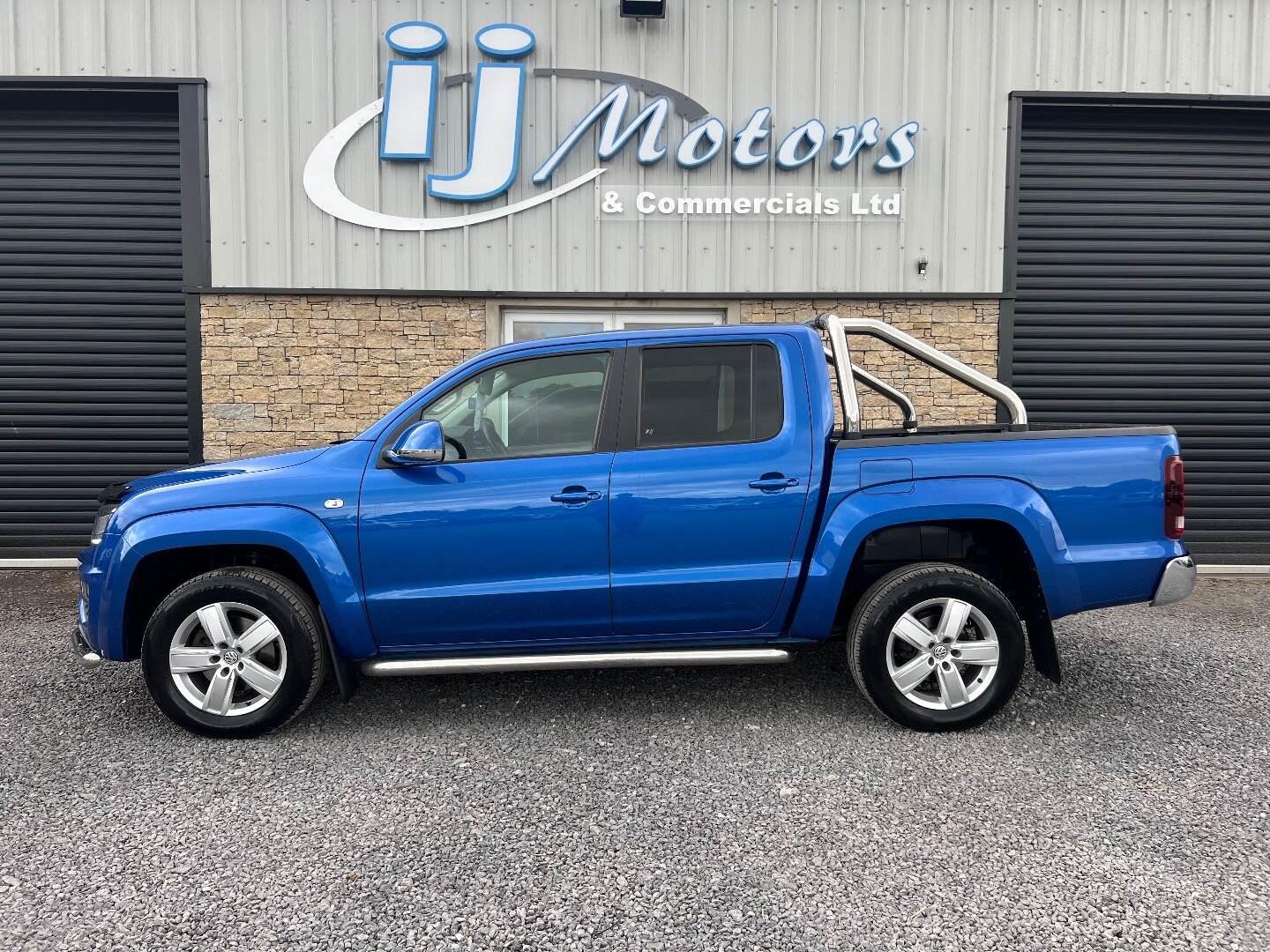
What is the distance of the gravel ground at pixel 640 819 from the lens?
2.28 meters

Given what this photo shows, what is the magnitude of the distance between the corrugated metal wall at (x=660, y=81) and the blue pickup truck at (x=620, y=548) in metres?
4.12

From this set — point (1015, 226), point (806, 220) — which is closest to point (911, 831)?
point (806, 220)

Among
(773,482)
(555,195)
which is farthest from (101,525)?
(555,195)

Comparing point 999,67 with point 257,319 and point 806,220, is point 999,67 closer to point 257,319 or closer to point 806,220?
point 806,220

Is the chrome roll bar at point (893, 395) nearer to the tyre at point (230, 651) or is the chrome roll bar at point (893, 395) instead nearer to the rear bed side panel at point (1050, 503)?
the rear bed side panel at point (1050, 503)

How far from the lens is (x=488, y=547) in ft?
11.2

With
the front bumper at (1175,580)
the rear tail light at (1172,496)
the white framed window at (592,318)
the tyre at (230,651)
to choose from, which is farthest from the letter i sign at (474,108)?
the front bumper at (1175,580)

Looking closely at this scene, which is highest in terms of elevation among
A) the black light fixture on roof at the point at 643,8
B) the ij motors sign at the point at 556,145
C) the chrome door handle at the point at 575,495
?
the black light fixture on roof at the point at 643,8

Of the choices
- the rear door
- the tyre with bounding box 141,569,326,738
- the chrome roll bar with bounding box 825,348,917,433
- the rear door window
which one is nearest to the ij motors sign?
the chrome roll bar with bounding box 825,348,917,433

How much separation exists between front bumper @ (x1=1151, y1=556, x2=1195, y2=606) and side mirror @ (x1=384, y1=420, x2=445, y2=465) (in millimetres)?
3060

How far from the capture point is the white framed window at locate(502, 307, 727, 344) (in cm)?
748

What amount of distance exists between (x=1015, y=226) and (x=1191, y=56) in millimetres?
2200

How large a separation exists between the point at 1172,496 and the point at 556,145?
5763mm

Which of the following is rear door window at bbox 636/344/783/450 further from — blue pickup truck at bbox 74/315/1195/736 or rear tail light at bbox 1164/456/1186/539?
rear tail light at bbox 1164/456/1186/539
